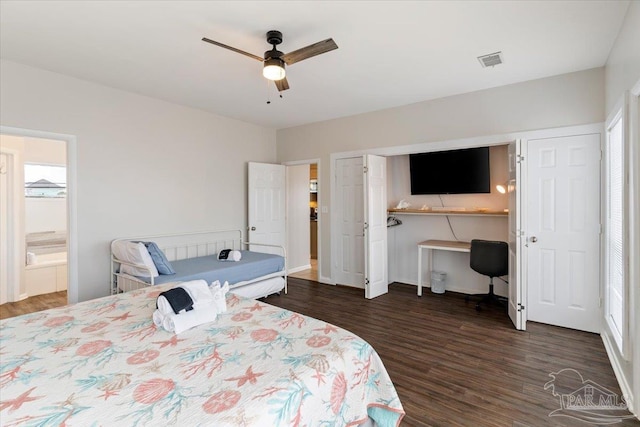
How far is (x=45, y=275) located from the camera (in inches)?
186

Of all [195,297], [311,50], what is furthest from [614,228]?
[195,297]

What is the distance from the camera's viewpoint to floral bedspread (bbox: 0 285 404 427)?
102 cm

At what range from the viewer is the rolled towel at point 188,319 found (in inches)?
64.6

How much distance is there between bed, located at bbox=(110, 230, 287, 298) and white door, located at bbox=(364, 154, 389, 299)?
124 centimetres

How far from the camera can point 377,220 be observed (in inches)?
183

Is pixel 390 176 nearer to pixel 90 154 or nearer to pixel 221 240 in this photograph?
pixel 221 240

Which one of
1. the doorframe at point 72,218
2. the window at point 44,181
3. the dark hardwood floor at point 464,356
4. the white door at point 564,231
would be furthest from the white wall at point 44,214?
the white door at point 564,231

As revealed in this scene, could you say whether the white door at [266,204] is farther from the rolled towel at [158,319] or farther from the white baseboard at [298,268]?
the rolled towel at [158,319]

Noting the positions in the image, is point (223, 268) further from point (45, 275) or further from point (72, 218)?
point (45, 275)

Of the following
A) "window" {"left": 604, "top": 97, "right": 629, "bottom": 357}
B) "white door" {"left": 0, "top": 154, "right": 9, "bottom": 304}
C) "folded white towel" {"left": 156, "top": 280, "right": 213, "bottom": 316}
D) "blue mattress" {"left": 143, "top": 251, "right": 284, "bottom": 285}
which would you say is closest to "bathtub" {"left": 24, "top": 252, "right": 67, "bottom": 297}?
"white door" {"left": 0, "top": 154, "right": 9, "bottom": 304}

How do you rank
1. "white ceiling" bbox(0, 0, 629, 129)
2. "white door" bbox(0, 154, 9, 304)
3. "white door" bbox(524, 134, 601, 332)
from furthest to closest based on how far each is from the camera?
"white door" bbox(0, 154, 9, 304) → "white door" bbox(524, 134, 601, 332) → "white ceiling" bbox(0, 0, 629, 129)

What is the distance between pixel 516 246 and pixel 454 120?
1.73 m

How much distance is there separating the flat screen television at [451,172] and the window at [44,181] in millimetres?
5528

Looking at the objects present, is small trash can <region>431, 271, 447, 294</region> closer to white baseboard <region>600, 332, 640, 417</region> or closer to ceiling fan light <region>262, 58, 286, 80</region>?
white baseboard <region>600, 332, 640, 417</region>
